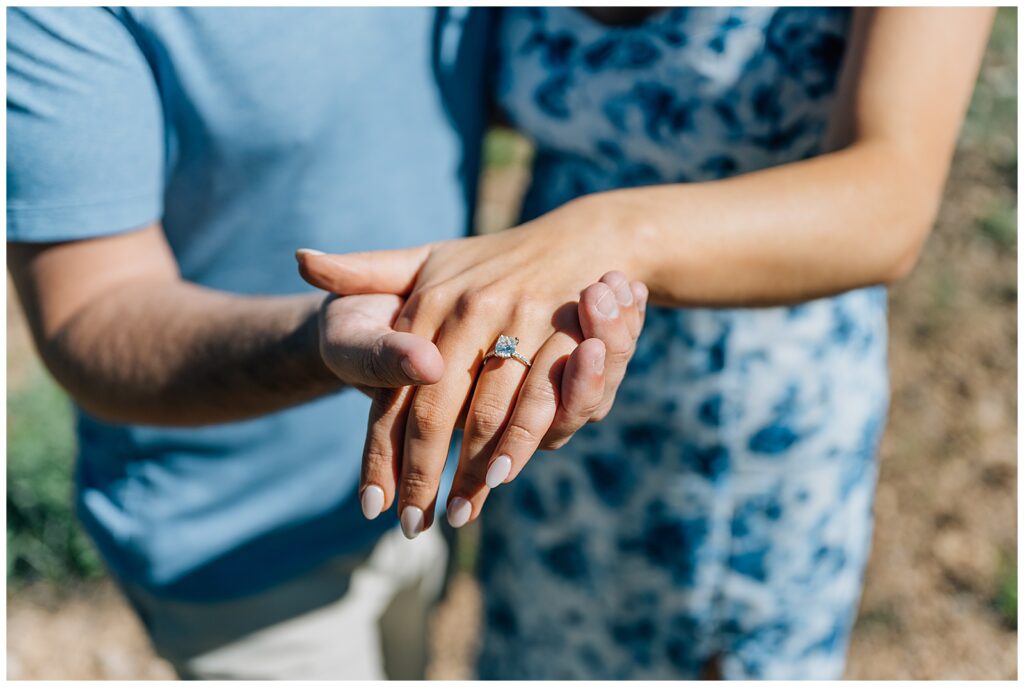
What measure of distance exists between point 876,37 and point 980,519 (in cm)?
199

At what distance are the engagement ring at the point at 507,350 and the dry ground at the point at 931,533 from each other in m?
1.84

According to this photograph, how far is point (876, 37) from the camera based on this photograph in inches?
47.2

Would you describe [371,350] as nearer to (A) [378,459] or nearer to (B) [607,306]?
(A) [378,459]

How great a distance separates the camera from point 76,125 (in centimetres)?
123

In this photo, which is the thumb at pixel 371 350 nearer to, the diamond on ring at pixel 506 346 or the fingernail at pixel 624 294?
the diamond on ring at pixel 506 346

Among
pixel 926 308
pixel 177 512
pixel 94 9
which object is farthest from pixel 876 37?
pixel 926 308

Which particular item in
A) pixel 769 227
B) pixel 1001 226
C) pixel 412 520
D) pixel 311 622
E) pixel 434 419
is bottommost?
pixel 1001 226

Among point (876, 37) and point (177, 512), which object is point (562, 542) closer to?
point (177, 512)

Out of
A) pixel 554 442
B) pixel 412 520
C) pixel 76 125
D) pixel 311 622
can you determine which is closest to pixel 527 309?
pixel 554 442

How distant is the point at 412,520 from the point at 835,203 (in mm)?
636

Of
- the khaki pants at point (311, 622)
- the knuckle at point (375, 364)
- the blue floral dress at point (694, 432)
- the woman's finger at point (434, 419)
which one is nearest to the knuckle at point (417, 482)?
the woman's finger at point (434, 419)

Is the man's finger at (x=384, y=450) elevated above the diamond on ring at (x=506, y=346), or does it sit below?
below

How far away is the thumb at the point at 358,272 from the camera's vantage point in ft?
3.70

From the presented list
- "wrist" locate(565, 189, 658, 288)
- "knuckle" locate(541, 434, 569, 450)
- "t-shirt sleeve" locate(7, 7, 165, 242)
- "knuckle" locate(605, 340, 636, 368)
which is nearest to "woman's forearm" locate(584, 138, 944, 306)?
"wrist" locate(565, 189, 658, 288)
